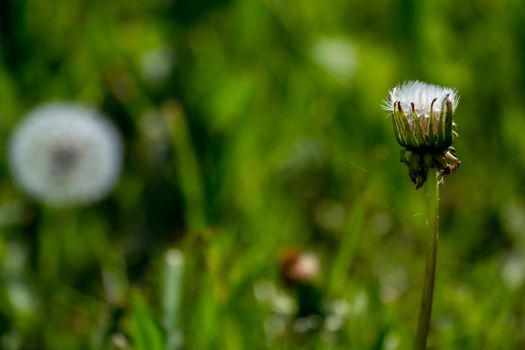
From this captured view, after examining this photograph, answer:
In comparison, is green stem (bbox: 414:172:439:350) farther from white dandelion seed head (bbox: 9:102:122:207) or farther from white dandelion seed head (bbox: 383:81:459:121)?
white dandelion seed head (bbox: 9:102:122:207)

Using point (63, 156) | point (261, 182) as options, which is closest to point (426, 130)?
point (261, 182)

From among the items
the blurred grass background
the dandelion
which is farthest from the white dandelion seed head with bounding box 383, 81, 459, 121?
the blurred grass background

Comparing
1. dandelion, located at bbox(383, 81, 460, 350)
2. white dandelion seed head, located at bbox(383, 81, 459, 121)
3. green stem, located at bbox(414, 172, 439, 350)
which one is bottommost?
green stem, located at bbox(414, 172, 439, 350)

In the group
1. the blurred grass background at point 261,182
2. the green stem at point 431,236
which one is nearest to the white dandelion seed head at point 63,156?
the blurred grass background at point 261,182

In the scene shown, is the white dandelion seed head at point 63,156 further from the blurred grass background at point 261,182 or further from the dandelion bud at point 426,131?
the dandelion bud at point 426,131

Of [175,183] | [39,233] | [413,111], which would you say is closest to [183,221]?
[175,183]

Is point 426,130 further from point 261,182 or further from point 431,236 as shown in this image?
point 261,182
